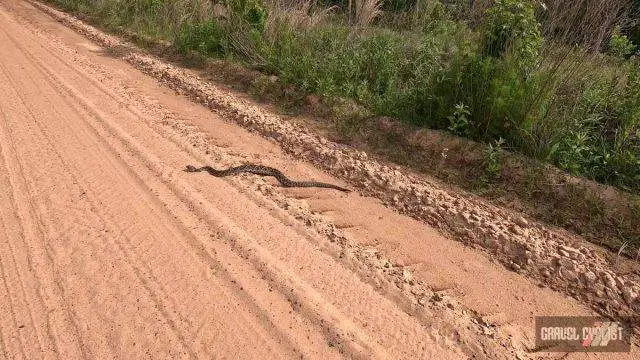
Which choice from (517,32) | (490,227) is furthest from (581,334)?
(517,32)

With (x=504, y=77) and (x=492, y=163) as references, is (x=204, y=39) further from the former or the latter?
(x=492, y=163)

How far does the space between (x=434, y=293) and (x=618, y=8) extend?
15.6 feet

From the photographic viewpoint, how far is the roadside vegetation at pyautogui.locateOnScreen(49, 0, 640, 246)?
4.62 m

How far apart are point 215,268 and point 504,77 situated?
3.87 m

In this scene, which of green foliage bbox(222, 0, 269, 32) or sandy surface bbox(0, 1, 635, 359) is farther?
green foliage bbox(222, 0, 269, 32)

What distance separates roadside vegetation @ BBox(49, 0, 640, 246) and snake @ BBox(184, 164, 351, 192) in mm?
1620

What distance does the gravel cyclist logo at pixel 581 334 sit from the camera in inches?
113

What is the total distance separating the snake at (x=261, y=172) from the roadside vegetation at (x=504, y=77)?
162cm

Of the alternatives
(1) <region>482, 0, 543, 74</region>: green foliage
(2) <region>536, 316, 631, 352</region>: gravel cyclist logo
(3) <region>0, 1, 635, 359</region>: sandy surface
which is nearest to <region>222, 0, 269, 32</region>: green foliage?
(3) <region>0, 1, 635, 359</region>: sandy surface

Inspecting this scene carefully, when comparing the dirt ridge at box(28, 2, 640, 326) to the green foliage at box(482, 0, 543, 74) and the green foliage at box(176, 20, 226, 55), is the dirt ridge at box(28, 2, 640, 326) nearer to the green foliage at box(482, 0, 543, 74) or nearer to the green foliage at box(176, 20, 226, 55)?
the green foliage at box(482, 0, 543, 74)

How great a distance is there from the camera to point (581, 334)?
2971mm

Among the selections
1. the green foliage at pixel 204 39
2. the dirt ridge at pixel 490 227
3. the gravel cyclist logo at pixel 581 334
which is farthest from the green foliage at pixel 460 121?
the green foliage at pixel 204 39

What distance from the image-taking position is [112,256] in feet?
10.6

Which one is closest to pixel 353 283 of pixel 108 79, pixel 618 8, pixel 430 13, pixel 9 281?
pixel 9 281
